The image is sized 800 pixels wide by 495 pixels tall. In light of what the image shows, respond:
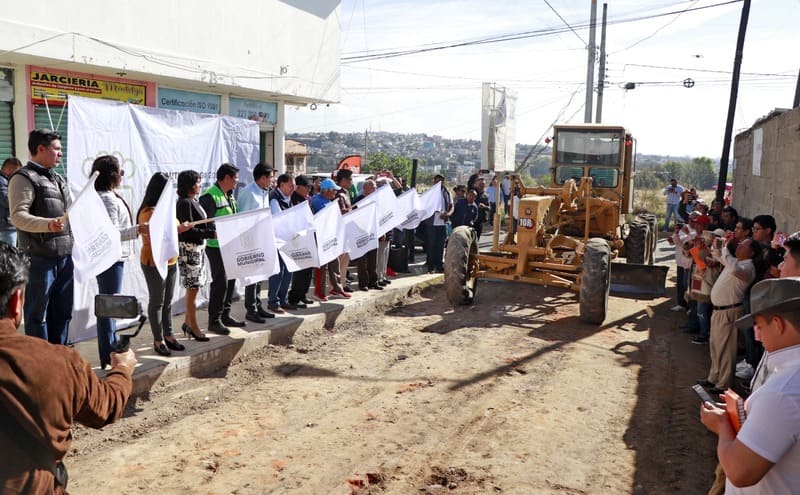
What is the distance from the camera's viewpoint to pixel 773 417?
85.3 inches

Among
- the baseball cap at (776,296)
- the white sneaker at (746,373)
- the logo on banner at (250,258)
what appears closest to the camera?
the baseball cap at (776,296)

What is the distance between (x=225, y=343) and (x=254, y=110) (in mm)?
10313

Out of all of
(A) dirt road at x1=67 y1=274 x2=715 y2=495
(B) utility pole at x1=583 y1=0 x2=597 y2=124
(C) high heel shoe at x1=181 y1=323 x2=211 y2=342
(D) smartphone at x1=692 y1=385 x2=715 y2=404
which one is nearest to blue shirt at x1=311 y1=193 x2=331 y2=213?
(A) dirt road at x1=67 y1=274 x2=715 y2=495

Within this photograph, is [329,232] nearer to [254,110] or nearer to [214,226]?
[214,226]

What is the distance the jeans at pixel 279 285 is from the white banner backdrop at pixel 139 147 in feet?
3.58

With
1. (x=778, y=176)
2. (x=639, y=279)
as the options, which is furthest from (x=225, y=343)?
(x=778, y=176)

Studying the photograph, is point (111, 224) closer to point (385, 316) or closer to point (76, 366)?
point (76, 366)

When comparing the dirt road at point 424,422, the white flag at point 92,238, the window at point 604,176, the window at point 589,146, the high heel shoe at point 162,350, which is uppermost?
the window at point 589,146

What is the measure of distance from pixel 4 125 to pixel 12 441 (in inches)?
390

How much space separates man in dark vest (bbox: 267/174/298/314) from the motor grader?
2.49m

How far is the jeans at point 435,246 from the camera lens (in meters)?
13.0

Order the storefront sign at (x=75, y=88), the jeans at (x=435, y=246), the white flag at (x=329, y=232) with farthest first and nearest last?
the jeans at (x=435, y=246) < the storefront sign at (x=75, y=88) < the white flag at (x=329, y=232)

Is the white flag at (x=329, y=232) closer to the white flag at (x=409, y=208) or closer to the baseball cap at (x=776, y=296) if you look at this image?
the white flag at (x=409, y=208)

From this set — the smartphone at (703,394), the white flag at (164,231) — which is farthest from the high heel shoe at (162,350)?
the smartphone at (703,394)
